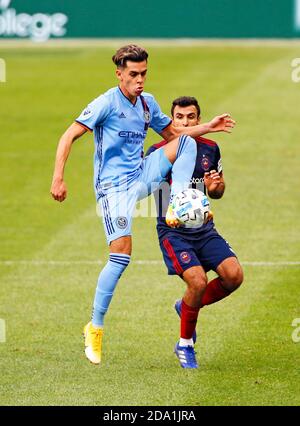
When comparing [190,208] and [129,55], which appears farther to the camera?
[129,55]

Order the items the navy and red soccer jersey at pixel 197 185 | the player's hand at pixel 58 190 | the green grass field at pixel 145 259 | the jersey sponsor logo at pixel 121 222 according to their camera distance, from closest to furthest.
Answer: the player's hand at pixel 58 190 → the green grass field at pixel 145 259 → the jersey sponsor logo at pixel 121 222 → the navy and red soccer jersey at pixel 197 185

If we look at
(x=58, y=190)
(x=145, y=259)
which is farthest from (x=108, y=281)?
(x=145, y=259)

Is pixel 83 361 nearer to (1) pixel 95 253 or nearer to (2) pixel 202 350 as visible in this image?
(2) pixel 202 350

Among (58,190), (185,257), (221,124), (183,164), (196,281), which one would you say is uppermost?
(221,124)

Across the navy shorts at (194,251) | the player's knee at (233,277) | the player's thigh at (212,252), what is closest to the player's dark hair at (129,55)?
the navy shorts at (194,251)

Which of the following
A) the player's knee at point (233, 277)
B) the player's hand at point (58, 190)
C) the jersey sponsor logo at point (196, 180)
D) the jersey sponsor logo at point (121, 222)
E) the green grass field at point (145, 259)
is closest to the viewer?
the player's hand at point (58, 190)

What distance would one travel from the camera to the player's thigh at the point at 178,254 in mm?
11164

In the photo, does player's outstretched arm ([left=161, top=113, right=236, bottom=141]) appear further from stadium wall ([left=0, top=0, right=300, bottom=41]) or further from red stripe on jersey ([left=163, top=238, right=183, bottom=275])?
stadium wall ([left=0, top=0, right=300, bottom=41])

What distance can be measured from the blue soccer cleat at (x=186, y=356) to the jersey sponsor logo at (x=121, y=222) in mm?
1189

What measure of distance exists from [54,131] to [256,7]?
6.94 meters

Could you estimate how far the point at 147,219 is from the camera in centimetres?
1927

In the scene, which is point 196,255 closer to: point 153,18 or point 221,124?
point 221,124

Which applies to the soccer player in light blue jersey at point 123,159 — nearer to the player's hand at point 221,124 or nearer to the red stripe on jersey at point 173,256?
the player's hand at point 221,124

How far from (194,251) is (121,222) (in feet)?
2.40
